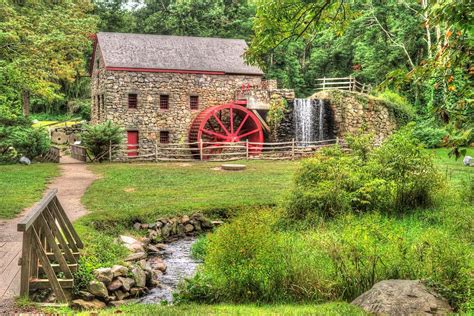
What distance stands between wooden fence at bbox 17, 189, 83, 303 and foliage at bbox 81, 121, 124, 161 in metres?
15.9

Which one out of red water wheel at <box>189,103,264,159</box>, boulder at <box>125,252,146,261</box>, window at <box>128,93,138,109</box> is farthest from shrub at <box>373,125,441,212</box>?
window at <box>128,93,138,109</box>

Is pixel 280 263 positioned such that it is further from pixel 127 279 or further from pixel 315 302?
pixel 127 279

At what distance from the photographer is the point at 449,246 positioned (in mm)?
6949

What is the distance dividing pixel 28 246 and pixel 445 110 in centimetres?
496

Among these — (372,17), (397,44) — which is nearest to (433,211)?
(397,44)

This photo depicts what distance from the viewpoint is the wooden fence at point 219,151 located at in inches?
1005

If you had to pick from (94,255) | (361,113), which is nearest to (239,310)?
(94,255)

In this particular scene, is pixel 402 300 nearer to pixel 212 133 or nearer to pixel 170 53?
pixel 212 133

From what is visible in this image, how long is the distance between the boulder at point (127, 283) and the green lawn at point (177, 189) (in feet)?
12.4

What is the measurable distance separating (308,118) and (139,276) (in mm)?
21300

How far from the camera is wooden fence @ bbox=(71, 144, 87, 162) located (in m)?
23.8

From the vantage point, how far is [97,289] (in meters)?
7.38

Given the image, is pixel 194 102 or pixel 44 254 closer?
pixel 44 254

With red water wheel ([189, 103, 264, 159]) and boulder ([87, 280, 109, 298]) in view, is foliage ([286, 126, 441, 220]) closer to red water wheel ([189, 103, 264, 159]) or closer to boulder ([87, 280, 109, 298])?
boulder ([87, 280, 109, 298])
